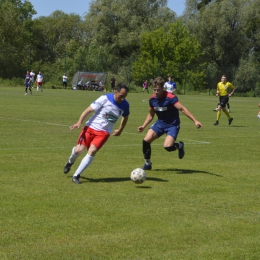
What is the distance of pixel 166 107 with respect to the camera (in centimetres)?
1198

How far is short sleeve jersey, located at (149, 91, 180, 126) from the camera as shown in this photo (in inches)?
466

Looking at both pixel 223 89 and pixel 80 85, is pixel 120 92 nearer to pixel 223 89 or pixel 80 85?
pixel 223 89

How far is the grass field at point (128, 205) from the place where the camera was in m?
6.45

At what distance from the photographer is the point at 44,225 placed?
726 centimetres

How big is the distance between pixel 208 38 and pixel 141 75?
48.9 feet

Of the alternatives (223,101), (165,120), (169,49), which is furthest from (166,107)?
(169,49)

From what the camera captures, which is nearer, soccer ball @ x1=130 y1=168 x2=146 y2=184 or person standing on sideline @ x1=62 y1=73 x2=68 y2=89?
soccer ball @ x1=130 y1=168 x2=146 y2=184

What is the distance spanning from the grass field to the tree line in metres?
53.9

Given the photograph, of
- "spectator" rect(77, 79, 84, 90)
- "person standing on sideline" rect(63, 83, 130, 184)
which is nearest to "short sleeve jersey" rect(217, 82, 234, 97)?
"person standing on sideline" rect(63, 83, 130, 184)

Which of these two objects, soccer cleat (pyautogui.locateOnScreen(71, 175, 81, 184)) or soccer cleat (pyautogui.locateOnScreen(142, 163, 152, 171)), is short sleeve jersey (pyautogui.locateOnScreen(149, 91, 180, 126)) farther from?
soccer cleat (pyautogui.locateOnScreen(71, 175, 81, 184))

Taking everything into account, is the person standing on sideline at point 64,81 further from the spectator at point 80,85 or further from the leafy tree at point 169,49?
the leafy tree at point 169,49

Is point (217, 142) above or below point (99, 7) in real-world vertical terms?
below

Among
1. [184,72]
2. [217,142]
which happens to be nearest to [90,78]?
[184,72]

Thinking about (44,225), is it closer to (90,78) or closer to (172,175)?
(172,175)
